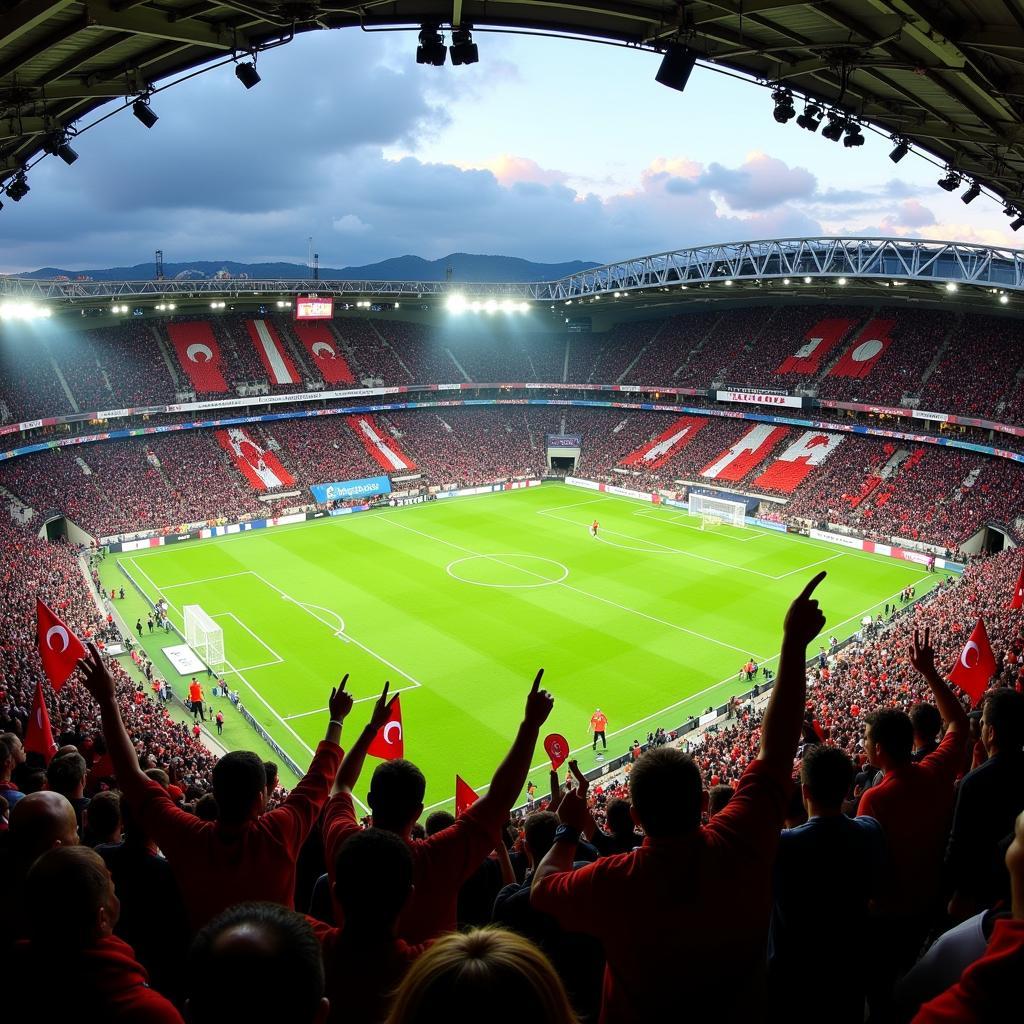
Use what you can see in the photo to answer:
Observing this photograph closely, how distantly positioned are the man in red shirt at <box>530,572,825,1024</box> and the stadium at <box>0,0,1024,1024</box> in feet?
0.05

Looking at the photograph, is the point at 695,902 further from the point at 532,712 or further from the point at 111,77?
the point at 111,77

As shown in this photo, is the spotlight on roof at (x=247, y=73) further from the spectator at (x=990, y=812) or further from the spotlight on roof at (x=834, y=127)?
the spectator at (x=990, y=812)

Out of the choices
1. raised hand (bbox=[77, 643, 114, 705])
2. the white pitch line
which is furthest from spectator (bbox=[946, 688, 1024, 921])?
the white pitch line

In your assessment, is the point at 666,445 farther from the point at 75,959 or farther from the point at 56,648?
the point at 75,959

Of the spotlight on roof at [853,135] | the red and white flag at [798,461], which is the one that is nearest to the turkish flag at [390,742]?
the spotlight on roof at [853,135]

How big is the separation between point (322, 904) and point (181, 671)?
2728 centimetres

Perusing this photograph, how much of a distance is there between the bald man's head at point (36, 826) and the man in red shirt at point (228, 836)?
0.38 metres

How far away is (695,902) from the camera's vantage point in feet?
9.90

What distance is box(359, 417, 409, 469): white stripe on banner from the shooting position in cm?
6072

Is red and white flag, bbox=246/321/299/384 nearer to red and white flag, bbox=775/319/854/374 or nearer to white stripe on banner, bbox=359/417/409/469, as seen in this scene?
white stripe on banner, bbox=359/417/409/469

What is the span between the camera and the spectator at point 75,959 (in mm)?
2598

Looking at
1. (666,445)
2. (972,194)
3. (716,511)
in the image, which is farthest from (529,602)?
(666,445)

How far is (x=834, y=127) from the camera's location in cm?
1688

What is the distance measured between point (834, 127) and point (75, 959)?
19.1 m
